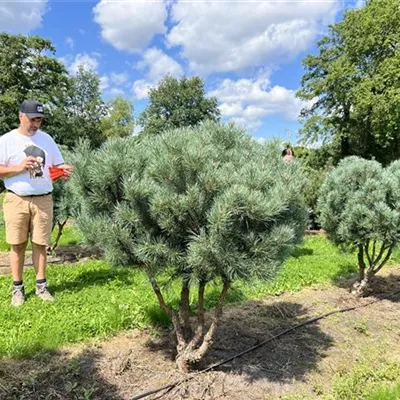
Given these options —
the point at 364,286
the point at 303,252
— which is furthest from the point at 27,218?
the point at 303,252

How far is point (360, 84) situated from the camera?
2073cm

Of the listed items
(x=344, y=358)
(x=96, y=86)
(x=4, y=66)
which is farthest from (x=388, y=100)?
(x=96, y=86)

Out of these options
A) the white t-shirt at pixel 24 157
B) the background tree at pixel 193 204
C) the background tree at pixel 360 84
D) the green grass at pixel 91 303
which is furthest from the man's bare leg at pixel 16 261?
the background tree at pixel 360 84

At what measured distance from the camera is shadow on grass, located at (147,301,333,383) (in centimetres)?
300

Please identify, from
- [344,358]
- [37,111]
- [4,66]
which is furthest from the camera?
[4,66]

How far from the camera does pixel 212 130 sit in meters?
2.63

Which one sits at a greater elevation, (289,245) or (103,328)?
(289,245)

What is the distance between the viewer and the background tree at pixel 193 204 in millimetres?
2246

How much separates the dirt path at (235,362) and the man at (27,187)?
1278mm

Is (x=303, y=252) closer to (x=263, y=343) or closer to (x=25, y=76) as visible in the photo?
(x=263, y=343)

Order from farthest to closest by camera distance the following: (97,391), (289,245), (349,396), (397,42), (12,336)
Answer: (397,42)
(12,336)
(349,396)
(97,391)
(289,245)

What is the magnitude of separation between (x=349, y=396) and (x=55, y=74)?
29425 millimetres

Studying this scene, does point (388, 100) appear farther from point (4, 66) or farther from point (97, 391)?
point (4, 66)

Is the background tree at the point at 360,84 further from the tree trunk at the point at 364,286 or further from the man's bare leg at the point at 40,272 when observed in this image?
the man's bare leg at the point at 40,272
